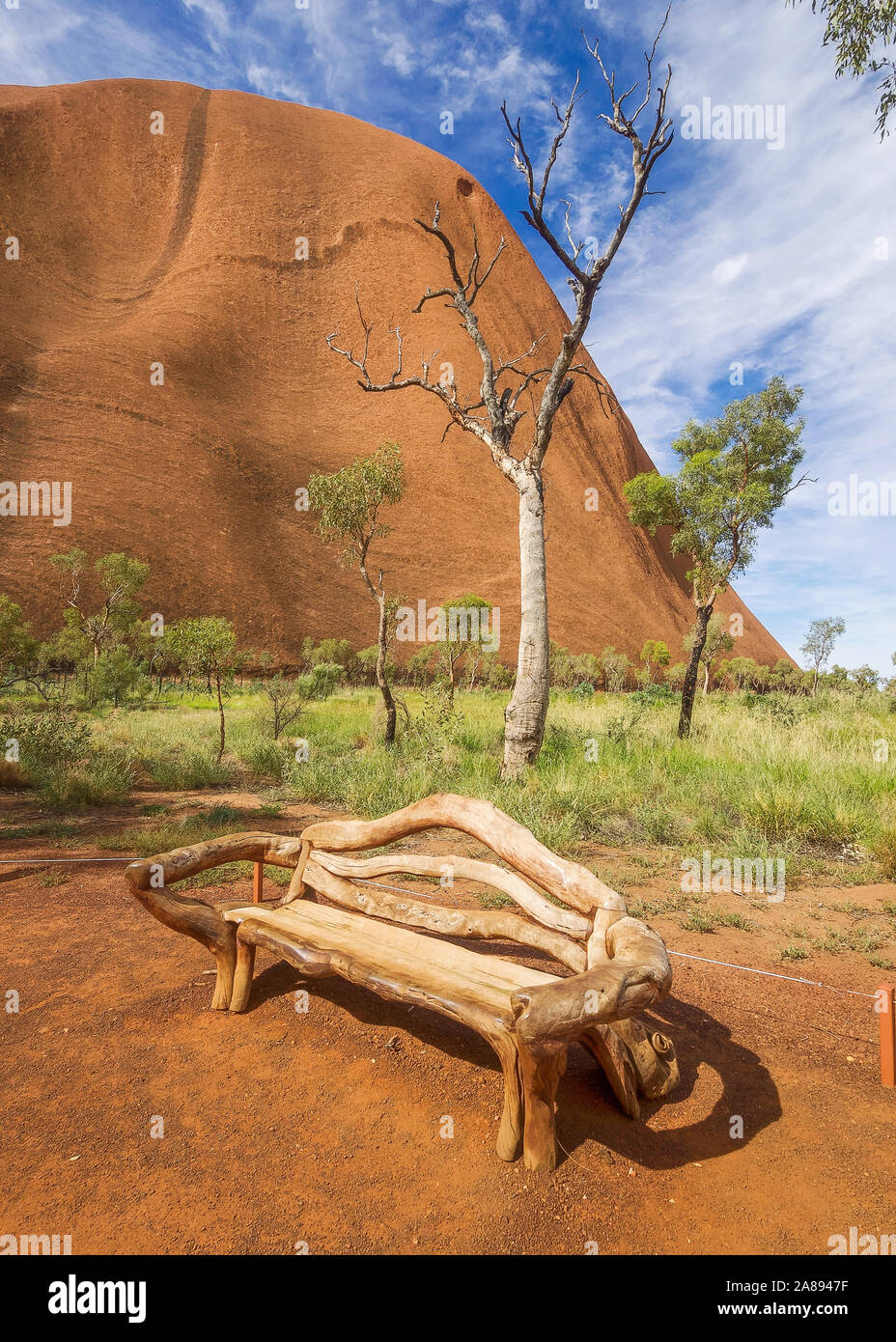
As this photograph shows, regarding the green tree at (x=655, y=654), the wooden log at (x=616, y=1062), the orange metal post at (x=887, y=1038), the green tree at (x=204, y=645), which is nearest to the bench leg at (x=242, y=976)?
the wooden log at (x=616, y=1062)

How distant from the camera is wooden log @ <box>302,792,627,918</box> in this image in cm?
270

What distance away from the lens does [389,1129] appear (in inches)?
93.1

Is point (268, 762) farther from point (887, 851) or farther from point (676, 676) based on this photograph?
point (676, 676)

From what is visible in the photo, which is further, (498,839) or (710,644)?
(710,644)

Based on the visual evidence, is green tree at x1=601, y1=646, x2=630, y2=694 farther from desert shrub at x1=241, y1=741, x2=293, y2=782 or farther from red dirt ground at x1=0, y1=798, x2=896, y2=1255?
red dirt ground at x1=0, y1=798, x2=896, y2=1255

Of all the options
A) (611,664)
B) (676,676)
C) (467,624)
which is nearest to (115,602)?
(467,624)

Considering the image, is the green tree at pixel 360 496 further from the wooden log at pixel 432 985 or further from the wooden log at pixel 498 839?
the wooden log at pixel 432 985

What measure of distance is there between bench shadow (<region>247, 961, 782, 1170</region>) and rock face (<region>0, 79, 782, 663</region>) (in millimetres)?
37954

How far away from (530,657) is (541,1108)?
627 cm

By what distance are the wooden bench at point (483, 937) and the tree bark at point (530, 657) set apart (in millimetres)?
4428

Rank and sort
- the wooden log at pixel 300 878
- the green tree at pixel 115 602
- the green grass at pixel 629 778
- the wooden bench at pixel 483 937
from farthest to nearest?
the green tree at pixel 115 602
the green grass at pixel 629 778
the wooden log at pixel 300 878
the wooden bench at pixel 483 937

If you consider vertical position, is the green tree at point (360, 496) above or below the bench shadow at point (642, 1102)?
above

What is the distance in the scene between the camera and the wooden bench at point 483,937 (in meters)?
2.03
